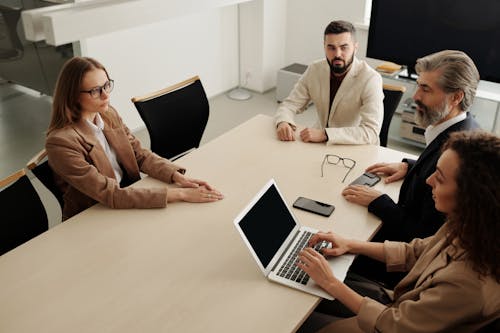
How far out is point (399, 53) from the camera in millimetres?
4262

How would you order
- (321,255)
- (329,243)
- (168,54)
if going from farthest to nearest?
(168,54), (329,243), (321,255)

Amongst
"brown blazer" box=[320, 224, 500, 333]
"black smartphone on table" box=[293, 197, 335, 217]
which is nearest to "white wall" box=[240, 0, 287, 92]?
"black smartphone on table" box=[293, 197, 335, 217]

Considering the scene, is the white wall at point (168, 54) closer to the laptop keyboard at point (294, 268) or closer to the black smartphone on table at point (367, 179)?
the black smartphone on table at point (367, 179)

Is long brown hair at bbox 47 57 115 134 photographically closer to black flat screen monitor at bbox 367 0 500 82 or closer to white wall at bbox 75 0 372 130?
white wall at bbox 75 0 372 130

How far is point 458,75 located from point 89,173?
5.21ft

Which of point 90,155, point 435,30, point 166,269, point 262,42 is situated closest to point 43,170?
point 90,155

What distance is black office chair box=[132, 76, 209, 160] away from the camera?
9.40 ft

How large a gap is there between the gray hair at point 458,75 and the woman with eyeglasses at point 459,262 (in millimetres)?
611

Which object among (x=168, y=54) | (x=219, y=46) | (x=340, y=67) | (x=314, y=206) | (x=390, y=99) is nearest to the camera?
(x=314, y=206)

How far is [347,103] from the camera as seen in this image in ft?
9.55

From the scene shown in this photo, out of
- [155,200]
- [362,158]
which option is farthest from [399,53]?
[155,200]

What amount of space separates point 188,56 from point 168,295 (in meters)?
3.51

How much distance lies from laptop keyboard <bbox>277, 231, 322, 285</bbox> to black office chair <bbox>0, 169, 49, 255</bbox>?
1.07m

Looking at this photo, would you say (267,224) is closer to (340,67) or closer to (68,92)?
(68,92)
